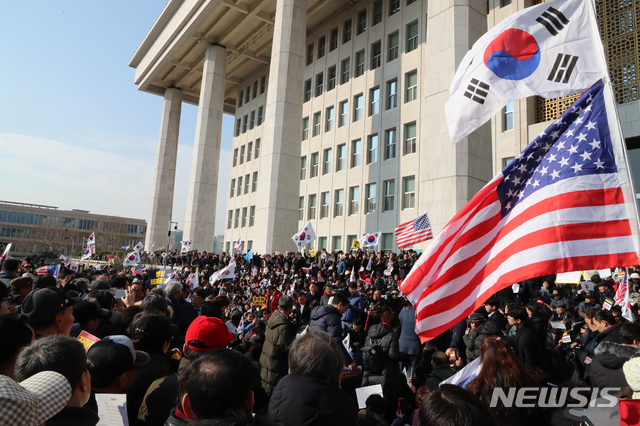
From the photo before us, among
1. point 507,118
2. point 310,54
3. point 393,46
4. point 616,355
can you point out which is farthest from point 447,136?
point 310,54

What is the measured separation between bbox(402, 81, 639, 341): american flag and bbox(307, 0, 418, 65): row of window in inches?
1117

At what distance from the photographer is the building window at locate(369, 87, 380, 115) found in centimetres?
3170

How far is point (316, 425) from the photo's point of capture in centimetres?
232

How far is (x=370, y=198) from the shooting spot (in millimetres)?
31203

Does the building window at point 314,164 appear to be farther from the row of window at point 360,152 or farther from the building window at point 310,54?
the building window at point 310,54

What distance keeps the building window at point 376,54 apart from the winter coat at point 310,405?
1267 inches

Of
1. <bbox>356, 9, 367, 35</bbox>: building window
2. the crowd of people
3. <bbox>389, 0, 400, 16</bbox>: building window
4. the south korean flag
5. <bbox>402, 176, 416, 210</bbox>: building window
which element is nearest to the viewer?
the crowd of people

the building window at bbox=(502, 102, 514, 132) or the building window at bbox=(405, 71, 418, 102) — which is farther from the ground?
the building window at bbox=(405, 71, 418, 102)

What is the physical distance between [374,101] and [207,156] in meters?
18.6

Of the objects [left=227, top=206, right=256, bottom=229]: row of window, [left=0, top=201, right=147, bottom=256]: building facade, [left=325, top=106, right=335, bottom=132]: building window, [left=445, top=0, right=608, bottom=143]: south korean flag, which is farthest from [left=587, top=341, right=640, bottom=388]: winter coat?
[left=0, top=201, right=147, bottom=256]: building facade

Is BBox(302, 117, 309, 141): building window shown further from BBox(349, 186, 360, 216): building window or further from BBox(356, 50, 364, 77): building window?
BBox(349, 186, 360, 216): building window

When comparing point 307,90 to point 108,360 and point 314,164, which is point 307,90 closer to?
point 314,164

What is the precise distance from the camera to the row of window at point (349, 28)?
31641mm

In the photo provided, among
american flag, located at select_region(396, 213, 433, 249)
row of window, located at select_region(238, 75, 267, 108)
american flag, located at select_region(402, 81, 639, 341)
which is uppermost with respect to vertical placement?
row of window, located at select_region(238, 75, 267, 108)
